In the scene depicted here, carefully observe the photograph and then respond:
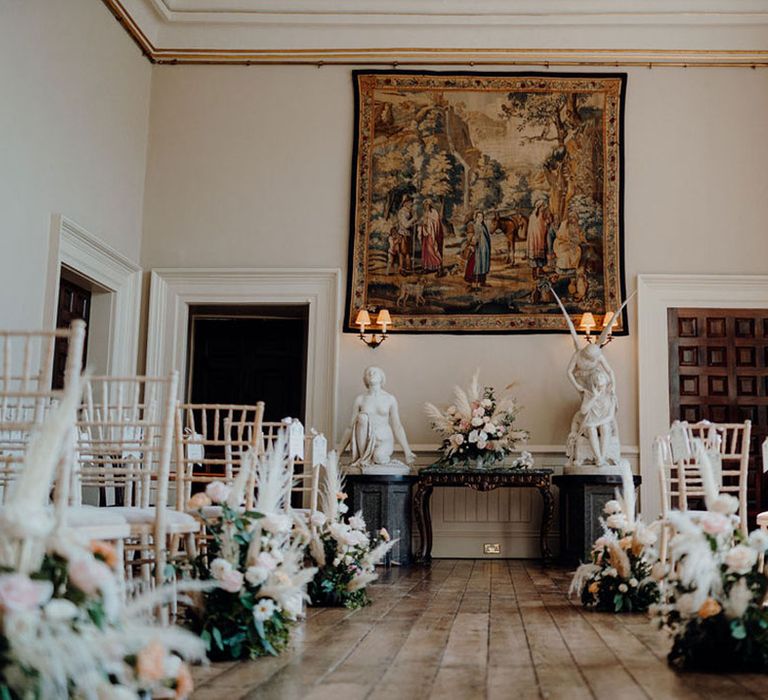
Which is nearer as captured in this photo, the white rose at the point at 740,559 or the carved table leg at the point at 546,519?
the white rose at the point at 740,559

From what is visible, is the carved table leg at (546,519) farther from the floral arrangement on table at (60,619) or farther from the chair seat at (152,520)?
the floral arrangement on table at (60,619)

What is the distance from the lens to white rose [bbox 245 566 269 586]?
339 centimetres

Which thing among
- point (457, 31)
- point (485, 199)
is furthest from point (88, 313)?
point (457, 31)

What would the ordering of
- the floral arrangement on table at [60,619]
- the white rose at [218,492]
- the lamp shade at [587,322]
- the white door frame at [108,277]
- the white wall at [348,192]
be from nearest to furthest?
1. the floral arrangement on table at [60,619]
2. the white rose at [218,492]
3. the white door frame at [108,277]
4. the lamp shade at [587,322]
5. the white wall at [348,192]

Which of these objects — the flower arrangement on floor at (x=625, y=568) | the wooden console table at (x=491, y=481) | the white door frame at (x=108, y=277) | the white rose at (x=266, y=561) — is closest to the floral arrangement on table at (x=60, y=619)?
the white rose at (x=266, y=561)

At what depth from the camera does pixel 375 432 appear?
27.7ft

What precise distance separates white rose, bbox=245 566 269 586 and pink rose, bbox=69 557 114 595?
1423mm

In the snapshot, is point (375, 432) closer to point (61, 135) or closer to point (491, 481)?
point (491, 481)

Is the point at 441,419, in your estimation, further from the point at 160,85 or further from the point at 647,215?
the point at 160,85

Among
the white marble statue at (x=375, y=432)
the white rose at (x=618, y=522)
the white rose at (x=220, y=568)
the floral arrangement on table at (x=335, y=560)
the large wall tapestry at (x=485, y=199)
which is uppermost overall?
the large wall tapestry at (x=485, y=199)

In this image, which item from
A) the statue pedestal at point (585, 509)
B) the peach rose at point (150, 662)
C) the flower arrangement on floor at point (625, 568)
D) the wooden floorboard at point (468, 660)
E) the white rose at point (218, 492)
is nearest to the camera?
the peach rose at point (150, 662)

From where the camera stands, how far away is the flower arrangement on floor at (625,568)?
4.88 m

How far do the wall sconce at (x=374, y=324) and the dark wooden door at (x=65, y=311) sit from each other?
8.11ft

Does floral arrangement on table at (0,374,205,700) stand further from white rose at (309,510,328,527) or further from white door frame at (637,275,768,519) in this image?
white door frame at (637,275,768,519)
